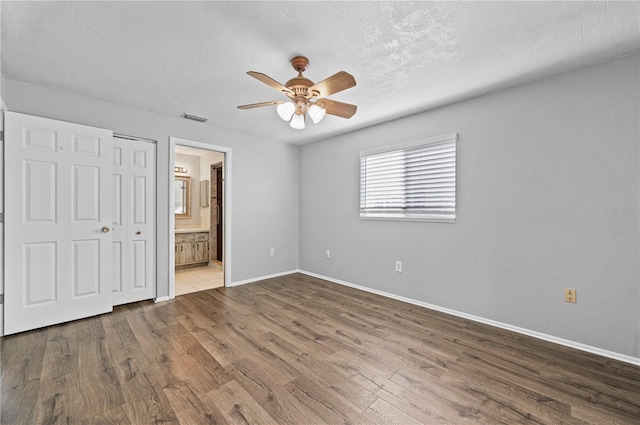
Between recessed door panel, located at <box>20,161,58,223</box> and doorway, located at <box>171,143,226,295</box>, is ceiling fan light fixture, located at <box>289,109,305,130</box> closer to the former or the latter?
recessed door panel, located at <box>20,161,58,223</box>

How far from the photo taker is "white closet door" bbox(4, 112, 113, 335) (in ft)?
8.25

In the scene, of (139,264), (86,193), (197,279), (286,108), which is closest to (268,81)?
(286,108)

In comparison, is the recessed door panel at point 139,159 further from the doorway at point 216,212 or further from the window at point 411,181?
the window at point 411,181

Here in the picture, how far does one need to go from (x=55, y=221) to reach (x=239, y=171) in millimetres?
2212

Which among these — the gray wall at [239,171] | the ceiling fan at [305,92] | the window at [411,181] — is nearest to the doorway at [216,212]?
the gray wall at [239,171]

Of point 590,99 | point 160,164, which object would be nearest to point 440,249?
point 590,99

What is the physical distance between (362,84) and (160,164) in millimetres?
2706

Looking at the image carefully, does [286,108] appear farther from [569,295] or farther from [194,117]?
[569,295]

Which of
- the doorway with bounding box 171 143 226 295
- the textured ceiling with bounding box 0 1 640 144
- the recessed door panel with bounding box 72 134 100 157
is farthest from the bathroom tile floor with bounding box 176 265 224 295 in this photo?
the textured ceiling with bounding box 0 1 640 144

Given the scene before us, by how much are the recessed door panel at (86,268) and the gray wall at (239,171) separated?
0.65m

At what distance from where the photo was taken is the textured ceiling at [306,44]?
1686 millimetres

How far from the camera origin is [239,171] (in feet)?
14.0

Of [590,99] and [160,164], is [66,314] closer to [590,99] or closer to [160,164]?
[160,164]

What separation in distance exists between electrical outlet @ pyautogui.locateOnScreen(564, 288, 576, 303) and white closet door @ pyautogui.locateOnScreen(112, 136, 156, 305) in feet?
14.7
